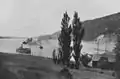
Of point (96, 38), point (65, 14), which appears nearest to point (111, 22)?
point (96, 38)

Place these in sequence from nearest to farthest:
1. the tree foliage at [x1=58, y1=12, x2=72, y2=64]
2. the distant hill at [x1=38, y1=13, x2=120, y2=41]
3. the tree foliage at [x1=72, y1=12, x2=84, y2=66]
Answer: the tree foliage at [x1=58, y1=12, x2=72, y2=64]
the tree foliage at [x1=72, y1=12, x2=84, y2=66]
the distant hill at [x1=38, y1=13, x2=120, y2=41]

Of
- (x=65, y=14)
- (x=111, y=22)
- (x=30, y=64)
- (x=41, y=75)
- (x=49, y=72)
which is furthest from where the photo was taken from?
(x=111, y=22)

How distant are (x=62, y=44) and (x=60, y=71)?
16.4 ft

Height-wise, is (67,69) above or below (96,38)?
below

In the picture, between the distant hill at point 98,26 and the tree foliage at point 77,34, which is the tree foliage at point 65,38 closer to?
the tree foliage at point 77,34

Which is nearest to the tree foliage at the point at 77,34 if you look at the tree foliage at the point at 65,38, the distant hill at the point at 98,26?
the tree foliage at the point at 65,38

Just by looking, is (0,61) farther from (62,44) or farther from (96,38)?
(96,38)

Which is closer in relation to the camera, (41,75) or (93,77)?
(41,75)

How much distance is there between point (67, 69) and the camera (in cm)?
3669

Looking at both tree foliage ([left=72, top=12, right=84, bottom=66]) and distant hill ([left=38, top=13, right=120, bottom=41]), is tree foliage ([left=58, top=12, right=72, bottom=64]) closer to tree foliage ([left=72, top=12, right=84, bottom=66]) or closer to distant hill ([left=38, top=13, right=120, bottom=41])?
tree foliage ([left=72, top=12, right=84, bottom=66])

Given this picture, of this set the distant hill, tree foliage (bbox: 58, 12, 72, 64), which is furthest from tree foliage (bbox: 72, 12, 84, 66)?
the distant hill

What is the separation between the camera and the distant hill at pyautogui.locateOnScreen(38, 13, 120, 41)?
168 metres

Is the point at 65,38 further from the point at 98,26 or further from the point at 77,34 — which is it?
the point at 98,26

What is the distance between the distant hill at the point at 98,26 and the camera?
16788cm
